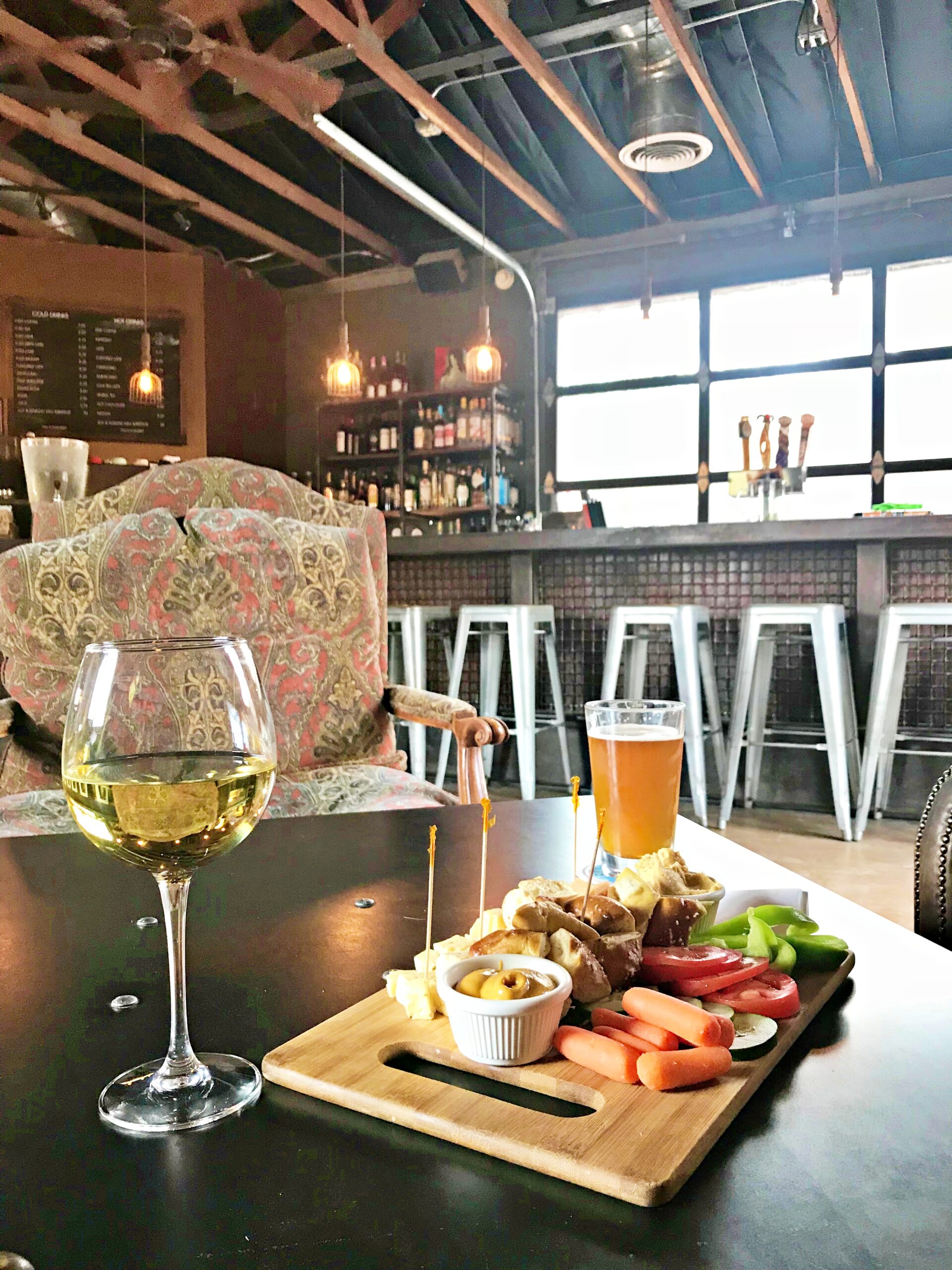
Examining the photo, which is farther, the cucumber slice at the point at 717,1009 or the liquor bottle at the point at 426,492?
the liquor bottle at the point at 426,492

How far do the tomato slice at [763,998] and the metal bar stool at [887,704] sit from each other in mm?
3364

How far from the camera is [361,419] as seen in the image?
778cm

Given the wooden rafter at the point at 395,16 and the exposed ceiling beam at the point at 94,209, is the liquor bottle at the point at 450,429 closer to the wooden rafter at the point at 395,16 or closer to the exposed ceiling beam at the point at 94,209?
the exposed ceiling beam at the point at 94,209

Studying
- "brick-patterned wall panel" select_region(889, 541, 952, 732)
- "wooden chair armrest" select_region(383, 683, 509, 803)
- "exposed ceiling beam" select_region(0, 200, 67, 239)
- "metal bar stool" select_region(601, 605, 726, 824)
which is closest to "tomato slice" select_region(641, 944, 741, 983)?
"wooden chair armrest" select_region(383, 683, 509, 803)

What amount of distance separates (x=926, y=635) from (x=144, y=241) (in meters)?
5.60

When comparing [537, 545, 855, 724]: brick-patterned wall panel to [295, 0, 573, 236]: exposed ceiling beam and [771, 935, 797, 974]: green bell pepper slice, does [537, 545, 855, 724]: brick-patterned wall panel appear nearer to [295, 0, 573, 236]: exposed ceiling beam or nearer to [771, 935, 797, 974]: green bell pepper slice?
[295, 0, 573, 236]: exposed ceiling beam

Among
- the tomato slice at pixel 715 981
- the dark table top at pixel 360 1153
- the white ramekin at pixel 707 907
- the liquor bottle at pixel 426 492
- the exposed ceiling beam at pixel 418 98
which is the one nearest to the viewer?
the dark table top at pixel 360 1153

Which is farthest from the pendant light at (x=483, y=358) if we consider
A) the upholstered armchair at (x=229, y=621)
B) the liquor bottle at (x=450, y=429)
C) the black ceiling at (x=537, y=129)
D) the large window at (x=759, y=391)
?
the upholstered armchair at (x=229, y=621)

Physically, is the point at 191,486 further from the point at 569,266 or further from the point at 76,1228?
the point at 569,266

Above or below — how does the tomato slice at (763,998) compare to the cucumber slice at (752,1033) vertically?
above

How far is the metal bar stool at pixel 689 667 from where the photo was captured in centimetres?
400

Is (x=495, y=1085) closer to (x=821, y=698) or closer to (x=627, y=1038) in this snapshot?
(x=627, y=1038)

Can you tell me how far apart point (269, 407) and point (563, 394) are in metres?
2.48

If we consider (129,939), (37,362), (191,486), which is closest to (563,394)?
(37,362)
